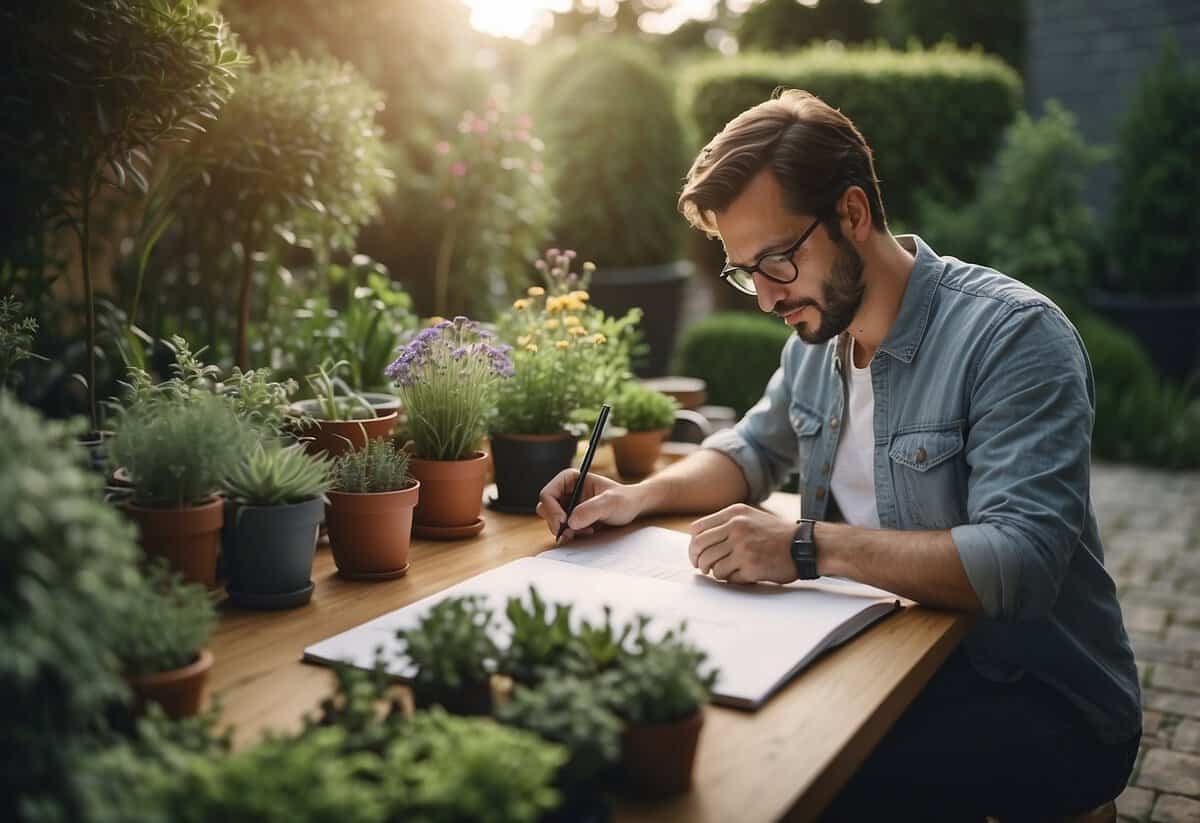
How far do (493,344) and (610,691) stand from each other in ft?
3.61

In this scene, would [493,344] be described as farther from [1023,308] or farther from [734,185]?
[1023,308]

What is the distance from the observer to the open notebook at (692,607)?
4.46 ft

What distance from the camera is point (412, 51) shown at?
584 cm

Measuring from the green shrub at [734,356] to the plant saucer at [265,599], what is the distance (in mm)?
5352

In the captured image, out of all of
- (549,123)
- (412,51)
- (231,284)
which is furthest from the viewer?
(549,123)

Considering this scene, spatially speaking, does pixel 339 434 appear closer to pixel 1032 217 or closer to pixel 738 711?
pixel 738 711

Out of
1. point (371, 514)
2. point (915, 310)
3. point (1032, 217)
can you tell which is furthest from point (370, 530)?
point (1032, 217)

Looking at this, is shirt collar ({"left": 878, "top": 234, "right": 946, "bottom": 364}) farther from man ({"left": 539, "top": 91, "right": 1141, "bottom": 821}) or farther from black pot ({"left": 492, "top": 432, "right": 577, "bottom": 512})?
black pot ({"left": 492, "top": 432, "right": 577, "bottom": 512})

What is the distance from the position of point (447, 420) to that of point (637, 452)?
62cm

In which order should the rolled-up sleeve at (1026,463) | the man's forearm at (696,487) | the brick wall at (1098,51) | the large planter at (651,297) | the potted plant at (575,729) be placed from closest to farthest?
the potted plant at (575,729) < the rolled-up sleeve at (1026,463) < the man's forearm at (696,487) < the large planter at (651,297) < the brick wall at (1098,51)

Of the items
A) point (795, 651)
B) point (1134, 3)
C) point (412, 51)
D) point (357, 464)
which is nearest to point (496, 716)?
point (795, 651)

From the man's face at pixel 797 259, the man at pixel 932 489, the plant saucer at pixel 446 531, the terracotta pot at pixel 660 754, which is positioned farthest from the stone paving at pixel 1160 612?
the terracotta pot at pixel 660 754

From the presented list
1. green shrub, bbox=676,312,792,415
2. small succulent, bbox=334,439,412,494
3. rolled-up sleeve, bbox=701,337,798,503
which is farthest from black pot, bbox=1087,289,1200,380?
small succulent, bbox=334,439,412,494

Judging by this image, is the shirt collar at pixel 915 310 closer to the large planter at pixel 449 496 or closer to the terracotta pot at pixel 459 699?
the large planter at pixel 449 496
